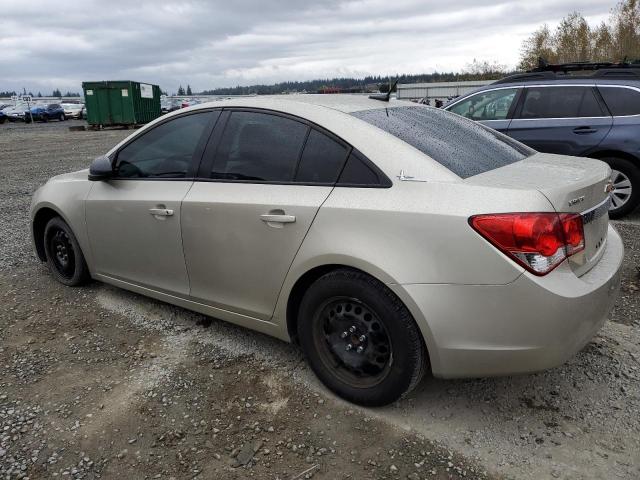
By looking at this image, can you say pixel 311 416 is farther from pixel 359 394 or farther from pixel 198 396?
pixel 198 396

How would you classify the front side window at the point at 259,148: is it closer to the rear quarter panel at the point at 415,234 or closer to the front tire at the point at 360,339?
the rear quarter panel at the point at 415,234

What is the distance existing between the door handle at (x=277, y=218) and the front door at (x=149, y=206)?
2.38ft

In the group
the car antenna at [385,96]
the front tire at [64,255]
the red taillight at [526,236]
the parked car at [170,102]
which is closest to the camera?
the red taillight at [526,236]

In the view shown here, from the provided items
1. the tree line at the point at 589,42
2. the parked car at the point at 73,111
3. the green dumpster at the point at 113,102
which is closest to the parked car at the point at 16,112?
the parked car at the point at 73,111

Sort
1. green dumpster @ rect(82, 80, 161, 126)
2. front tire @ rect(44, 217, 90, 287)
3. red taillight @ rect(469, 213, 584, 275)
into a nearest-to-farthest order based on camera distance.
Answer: red taillight @ rect(469, 213, 584, 275) → front tire @ rect(44, 217, 90, 287) → green dumpster @ rect(82, 80, 161, 126)

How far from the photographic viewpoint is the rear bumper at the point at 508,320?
2301 millimetres

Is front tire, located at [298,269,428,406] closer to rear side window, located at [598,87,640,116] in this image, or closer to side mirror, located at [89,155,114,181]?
side mirror, located at [89,155,114,181]

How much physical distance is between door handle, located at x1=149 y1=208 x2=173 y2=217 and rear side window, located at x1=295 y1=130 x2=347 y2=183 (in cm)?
98

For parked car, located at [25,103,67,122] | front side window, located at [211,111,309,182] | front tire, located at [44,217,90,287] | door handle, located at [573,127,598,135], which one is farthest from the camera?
parked car, located at [25,103,67,122]

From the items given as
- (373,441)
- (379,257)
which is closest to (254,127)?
(379,257)

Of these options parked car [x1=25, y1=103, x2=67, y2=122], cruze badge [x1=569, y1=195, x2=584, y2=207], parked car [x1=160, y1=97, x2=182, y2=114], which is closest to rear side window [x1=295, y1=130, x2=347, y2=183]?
cruze badge [x1=569, y1=195, x2=584, y2=207]

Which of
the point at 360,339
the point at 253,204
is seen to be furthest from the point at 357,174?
the point at 360,339

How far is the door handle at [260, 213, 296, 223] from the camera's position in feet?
9.36

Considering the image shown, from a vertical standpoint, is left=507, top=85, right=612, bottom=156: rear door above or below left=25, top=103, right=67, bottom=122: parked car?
below
